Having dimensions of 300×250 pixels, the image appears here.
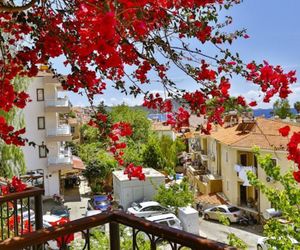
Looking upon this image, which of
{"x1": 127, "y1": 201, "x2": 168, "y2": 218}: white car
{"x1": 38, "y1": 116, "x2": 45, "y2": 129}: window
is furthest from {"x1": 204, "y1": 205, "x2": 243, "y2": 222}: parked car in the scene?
{"x1": 38, "y1": 116, "x2": 45, "y2": 129}: window

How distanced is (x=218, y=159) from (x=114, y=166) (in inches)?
260

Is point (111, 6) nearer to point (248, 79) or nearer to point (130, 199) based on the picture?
point (248, 79)

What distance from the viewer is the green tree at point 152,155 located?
2681cm

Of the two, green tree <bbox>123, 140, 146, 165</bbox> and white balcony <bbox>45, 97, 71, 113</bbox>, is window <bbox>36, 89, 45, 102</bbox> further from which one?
green tree <bbox>123, 140, 146, 165</bbox>

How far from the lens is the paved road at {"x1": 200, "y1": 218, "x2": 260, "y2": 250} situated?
605 inches

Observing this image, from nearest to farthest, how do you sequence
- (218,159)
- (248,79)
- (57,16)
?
(248,79)
(57,16)
(218,159)

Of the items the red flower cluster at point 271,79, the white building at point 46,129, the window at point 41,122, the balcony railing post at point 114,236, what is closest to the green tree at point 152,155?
the white building at point 46,129

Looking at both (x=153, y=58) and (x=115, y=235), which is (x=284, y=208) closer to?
(x=153, y=58)

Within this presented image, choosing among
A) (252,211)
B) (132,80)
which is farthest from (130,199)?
(132,80)

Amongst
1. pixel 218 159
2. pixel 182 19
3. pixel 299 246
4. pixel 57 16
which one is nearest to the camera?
pixel 182 19

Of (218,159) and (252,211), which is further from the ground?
(218,159)

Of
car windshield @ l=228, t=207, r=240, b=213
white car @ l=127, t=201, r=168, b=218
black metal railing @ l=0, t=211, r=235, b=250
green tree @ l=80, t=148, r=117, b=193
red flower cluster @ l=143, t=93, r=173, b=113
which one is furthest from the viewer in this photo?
green tree @ l=80, t=148, r=117, b=193

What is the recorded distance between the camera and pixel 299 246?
5461mm

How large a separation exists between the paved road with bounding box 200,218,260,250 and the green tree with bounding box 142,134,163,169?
8490mm
